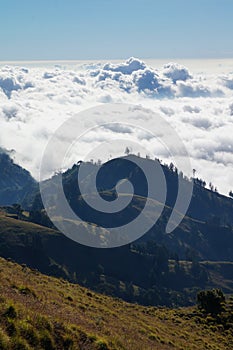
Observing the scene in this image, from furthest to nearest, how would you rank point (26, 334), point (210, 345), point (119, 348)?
point (210, 345)
point (119, 348)
point (26, 334)

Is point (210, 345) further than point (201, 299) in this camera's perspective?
No

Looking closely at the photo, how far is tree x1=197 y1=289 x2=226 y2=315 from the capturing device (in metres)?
72.9

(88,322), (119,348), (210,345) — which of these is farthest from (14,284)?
(210,345)

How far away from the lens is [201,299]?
77938mm

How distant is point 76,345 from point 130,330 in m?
14.8

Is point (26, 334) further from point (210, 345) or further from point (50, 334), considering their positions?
point (210, 345)

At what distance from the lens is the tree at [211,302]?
239 ft

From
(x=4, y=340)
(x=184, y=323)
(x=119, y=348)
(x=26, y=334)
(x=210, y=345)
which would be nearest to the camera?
(x=4, y=340)

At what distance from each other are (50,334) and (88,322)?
819cm

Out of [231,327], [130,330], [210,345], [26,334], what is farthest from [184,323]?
[26,334]

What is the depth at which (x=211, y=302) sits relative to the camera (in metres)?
74.9

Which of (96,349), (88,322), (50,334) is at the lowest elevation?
(88,322)

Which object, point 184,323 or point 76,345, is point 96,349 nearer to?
point 76,345

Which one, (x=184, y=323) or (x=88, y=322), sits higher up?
(x=88, y=322)
